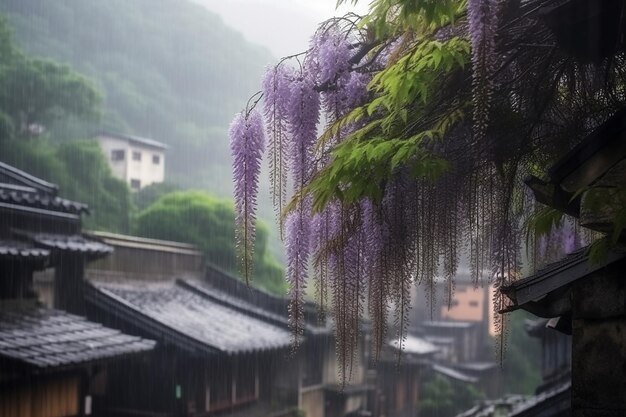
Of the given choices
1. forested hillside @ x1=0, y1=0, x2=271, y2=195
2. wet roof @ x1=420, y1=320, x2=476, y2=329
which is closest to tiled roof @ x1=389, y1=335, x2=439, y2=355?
wet roof @ x1=420, y1=320, x2=476, y2=329

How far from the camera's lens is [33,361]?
27.2ft

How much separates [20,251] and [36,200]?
1.55 m

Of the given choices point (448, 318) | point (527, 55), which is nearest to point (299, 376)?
point (527, 55)

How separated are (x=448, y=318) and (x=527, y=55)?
1343 inches

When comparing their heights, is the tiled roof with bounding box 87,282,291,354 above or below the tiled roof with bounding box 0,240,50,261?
below

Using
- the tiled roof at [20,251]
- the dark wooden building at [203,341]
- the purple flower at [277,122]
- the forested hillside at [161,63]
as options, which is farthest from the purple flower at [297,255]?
the forested hillside at [161,63]

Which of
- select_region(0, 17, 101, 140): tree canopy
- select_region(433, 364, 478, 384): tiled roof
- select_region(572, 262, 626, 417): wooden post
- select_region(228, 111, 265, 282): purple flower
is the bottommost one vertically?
select_region(433, 364, 478, 384): tiled roof

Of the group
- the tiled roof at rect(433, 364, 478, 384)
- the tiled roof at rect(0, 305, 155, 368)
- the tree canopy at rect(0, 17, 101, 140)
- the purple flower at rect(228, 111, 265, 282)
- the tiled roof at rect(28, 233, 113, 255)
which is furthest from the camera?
the tiled roof at rect(433, 364, 478, 384)

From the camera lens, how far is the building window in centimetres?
2920

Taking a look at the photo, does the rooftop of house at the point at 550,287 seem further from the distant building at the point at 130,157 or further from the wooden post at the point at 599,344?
the distant building at the point at 130,157

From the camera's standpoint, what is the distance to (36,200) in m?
10.9

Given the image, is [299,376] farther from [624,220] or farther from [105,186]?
[624,220]

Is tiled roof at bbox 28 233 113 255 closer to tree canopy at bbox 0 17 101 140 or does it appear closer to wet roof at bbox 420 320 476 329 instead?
tree canopy at bbox 0 17 101 140

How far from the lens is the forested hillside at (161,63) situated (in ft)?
126
